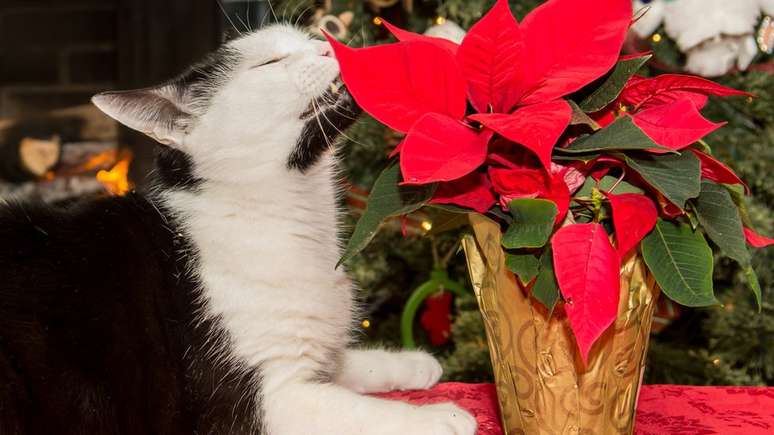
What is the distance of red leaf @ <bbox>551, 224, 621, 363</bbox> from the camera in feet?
1.77

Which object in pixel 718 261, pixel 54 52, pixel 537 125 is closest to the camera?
pixel 537 125

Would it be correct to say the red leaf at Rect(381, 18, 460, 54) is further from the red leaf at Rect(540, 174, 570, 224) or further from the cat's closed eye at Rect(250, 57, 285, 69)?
the cat's closed eye at Rect(250, 57, 285, 69)

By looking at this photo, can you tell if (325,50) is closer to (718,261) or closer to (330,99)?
(330,99)

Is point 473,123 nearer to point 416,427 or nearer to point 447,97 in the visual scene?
point 447,97

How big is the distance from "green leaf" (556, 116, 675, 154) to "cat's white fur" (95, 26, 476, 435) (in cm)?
27

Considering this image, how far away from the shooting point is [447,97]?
1.90 feet

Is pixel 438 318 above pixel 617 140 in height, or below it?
below

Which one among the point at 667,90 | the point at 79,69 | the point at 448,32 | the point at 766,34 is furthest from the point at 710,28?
the point at 79,69

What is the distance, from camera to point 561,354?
0.60 metres

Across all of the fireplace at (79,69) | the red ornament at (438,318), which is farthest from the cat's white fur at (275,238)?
the fireplace at (79,69)

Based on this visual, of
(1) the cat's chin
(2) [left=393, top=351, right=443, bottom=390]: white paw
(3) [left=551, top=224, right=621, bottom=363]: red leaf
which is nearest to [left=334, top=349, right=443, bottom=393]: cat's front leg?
(2) [left=393, top=351, right=443, bottom=390]: white paw

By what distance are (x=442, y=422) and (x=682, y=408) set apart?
30 cm

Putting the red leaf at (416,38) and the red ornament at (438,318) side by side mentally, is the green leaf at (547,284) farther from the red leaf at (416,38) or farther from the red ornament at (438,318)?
the red ornament at (438,318)

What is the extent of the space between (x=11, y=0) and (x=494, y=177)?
7.90ft
